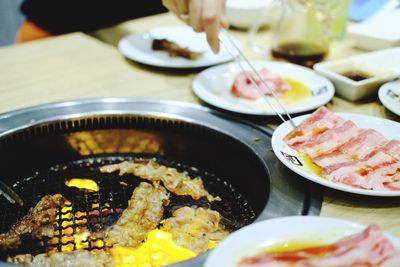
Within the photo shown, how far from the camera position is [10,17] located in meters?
4.18

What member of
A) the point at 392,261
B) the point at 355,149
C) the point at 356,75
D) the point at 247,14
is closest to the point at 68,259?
the point at 392,261

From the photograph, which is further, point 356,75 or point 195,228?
point 356,75

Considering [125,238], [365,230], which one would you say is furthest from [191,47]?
[365,230]

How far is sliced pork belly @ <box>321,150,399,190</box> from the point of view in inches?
56.6

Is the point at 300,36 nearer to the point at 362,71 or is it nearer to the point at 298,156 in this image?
the point at 362,71

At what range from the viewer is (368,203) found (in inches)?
57.5

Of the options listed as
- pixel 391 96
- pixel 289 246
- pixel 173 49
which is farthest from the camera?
pixel 173 49

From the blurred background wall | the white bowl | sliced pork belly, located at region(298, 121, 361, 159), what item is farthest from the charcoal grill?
the blurred background wall

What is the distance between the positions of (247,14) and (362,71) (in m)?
1.04

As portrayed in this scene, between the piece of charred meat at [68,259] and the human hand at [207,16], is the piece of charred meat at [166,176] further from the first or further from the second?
the human hand at [207,16]

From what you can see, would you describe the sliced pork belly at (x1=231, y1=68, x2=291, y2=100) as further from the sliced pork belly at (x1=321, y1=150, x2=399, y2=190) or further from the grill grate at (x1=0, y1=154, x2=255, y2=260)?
the sliced pork belly at (x1=321, y1=150, x2=399, y2=190)

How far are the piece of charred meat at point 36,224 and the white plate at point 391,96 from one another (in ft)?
4.59

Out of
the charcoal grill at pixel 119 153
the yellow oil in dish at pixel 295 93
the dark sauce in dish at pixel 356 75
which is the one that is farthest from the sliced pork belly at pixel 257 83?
the dark sauce in dish at pixel 356 75

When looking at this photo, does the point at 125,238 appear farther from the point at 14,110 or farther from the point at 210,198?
the point at 14,110
